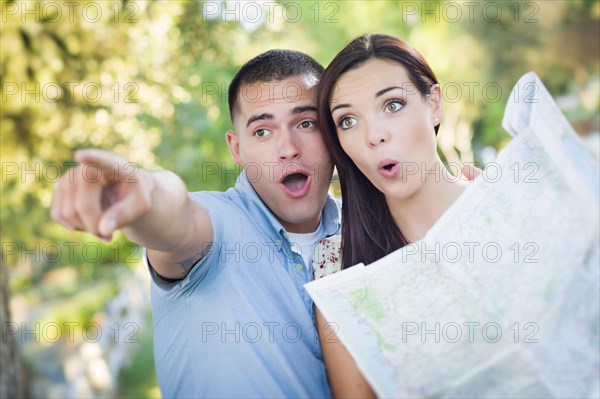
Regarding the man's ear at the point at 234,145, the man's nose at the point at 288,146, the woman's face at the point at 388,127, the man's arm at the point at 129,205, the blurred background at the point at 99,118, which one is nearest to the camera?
the man's arm at the point at 129,205

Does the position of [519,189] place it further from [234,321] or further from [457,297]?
[234,321]

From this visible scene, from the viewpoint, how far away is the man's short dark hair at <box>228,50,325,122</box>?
9.55 ft

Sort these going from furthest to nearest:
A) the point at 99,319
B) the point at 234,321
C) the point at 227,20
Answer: the point at 99,319 → the point at 227,20 → the point at 234,321

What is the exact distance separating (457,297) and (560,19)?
1928 centimetres

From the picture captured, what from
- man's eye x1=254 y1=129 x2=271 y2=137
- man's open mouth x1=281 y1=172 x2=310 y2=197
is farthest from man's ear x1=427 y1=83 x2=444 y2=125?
man's eye x1=254 y1=129 x2=271 y2=137

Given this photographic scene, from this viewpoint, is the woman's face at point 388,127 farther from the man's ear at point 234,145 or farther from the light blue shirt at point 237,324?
the man's ear at point 234,145

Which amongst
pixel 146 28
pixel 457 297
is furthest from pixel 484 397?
pixel 146 28

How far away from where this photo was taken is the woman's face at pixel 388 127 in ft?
7.95

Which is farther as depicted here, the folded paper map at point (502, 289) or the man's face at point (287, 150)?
the man's face at point (287, 150)

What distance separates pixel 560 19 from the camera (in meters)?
19.5

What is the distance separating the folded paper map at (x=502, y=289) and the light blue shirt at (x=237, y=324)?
0.32 metres

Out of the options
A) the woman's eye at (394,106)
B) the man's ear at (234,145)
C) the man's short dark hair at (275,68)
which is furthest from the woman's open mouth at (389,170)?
the man's ear at (234,145)

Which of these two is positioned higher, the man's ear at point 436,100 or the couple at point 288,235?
the man's ear at point 436,100

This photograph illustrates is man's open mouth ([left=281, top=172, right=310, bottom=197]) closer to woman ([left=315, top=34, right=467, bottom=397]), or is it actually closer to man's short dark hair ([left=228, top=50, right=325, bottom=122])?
woman ([left=315, top=34, right=467, bottom=397])
